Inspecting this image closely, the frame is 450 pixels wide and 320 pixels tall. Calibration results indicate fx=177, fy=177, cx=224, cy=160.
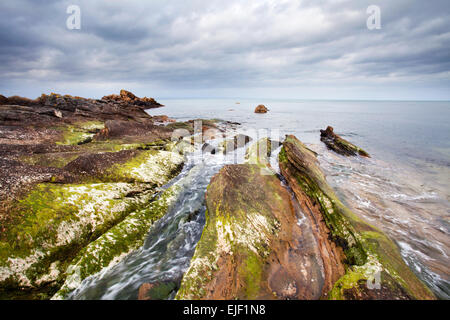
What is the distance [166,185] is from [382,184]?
45.9ft

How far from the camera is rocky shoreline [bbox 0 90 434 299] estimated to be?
418 cm

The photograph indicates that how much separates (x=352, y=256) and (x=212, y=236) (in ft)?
12.7

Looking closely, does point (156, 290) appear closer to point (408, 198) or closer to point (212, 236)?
point (212, 236)

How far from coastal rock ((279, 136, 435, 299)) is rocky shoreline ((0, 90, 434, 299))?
25 mm

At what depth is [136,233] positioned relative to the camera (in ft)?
20.3

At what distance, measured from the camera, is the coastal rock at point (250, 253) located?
415 centimetres

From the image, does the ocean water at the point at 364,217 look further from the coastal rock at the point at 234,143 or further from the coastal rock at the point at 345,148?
the coastal rock at the point at 234,143

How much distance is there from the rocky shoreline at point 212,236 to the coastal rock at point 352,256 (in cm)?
2

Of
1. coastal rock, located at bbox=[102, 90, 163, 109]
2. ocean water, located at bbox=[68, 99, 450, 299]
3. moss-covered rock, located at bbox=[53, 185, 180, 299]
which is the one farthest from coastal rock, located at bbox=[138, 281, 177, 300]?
coastal rock, located at bbox=[102, 90, 163, 109]

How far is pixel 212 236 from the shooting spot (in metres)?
5.45

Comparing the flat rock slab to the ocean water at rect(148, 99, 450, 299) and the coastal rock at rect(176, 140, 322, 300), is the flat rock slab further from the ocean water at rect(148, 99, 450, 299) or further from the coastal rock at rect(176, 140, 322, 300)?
the ocean water at rect(148, 99, 450, 299)

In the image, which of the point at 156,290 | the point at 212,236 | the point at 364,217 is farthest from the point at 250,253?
the point at 364,217

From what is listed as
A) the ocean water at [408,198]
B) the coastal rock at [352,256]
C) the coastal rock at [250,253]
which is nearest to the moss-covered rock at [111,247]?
the coastal rock at [250,253]
